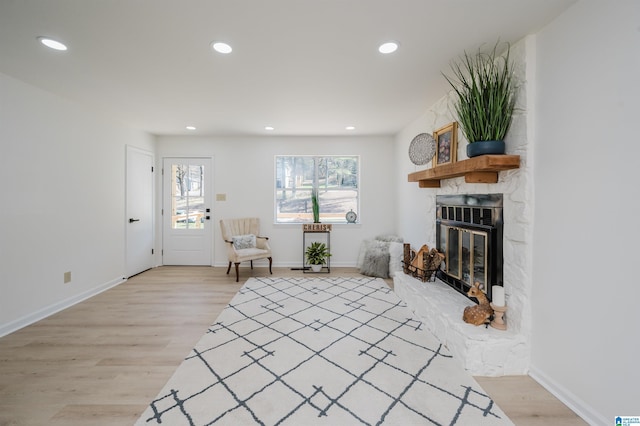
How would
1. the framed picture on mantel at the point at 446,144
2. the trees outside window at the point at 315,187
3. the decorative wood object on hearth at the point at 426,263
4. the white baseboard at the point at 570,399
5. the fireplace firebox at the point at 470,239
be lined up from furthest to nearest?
the trees outside window at the point at 315,187
the decorative wood object on hearth at the point at 426,263
the framed picture on mantel at the point at 446,144
the fireplace firebox at the point at 470,239
the white baseboard at the point at 570,399

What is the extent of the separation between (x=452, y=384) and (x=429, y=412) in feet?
1.05

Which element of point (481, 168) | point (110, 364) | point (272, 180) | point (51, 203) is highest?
point (272, 180)

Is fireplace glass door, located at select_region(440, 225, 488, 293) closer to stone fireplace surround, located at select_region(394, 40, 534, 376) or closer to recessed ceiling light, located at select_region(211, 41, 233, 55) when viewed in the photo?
stone fireplace surround, located at select_region(394, 40, 534, 376)

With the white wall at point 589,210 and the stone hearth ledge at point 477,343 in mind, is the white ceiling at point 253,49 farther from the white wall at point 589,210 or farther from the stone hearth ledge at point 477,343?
the stone hearth ledge at point 477,343

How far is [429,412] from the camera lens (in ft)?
4.70

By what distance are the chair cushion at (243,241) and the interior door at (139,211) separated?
1.59 metres

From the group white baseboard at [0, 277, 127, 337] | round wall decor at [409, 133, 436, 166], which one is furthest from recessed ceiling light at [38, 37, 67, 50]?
round wall decor at [409, 133, 436, 166]

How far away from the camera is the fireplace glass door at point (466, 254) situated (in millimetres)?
2211

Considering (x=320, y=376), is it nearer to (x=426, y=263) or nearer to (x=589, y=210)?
(x=426, y=263)

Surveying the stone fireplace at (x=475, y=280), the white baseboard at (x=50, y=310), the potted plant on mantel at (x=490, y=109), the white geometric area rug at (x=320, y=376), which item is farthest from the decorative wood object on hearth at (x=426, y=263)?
the white baseboard at (x=50, y=310)

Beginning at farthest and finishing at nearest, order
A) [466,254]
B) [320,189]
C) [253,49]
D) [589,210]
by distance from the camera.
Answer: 1. [320,189]
2. [466,254]
3. [253,49]
4. [589,210]

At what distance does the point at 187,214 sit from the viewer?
4.78m

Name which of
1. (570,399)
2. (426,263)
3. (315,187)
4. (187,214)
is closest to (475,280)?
(426,263)

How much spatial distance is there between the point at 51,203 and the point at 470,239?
4357 mm
